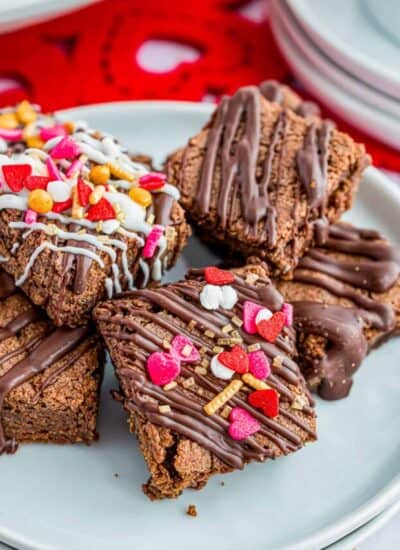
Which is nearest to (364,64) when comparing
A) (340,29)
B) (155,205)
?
(340,29)

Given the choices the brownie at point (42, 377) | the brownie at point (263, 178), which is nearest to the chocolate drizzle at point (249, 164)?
the brownie at point (263, 178)

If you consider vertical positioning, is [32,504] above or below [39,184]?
below

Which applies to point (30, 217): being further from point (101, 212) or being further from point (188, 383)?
point (188, 383)

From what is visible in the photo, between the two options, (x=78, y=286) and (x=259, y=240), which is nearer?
(x=78, y=286)

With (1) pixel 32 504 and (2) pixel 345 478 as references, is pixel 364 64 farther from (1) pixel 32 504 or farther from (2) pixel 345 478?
(1) pixel 32 504

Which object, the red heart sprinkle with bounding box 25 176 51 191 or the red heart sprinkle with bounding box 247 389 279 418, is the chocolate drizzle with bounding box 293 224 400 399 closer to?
the red heart sprinkle with bounding box 247 389 279 418

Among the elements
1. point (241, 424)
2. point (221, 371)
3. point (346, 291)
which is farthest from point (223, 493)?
point (346, 291)
